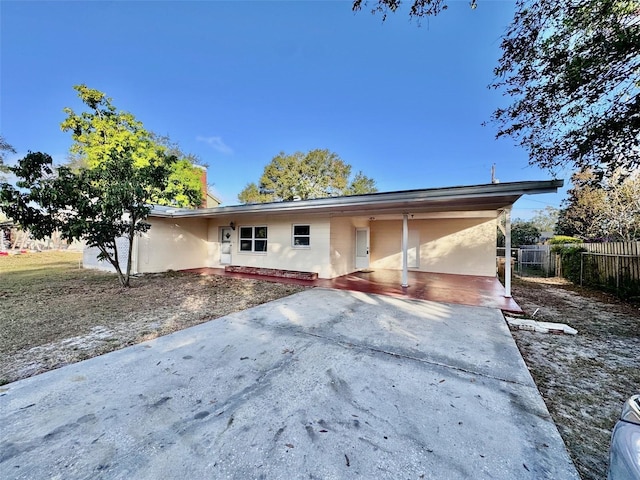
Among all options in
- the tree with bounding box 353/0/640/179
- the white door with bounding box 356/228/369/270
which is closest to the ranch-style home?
the white door with bounding box 356/228/369/270

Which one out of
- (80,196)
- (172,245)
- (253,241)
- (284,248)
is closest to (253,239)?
(253,241)

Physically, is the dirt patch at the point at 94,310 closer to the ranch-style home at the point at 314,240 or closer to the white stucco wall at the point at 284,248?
the white stucco wall at the point at 284,248

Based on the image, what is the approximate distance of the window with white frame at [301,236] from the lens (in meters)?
9.94

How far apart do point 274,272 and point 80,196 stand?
5.84 meters

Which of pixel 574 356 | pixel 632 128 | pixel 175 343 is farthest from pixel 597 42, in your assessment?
pixel 175 343

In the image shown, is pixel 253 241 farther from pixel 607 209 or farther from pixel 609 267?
pixel 607 209

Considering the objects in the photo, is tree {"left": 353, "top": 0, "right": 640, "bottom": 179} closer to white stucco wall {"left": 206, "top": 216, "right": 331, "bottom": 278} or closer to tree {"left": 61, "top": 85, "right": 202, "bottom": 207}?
white stucco wall {"left": 206, "top": 216, "right": 331, "bottom": 278}

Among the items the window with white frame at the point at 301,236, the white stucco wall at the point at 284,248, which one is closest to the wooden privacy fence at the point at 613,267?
the white stucco wall at the point at 284,248

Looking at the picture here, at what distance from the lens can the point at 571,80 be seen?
4.39 metres

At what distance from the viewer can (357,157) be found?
85.7 ft

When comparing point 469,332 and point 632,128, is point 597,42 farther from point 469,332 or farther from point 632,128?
point 469,332

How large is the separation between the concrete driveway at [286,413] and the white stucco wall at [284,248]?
5.85m

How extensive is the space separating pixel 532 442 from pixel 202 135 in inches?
960

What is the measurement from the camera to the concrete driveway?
1.70m
